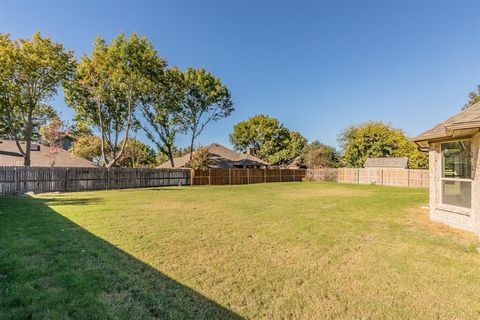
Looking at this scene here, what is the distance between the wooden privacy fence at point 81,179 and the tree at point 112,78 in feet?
8.21

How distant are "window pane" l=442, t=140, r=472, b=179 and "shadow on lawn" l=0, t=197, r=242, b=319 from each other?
6985 mm

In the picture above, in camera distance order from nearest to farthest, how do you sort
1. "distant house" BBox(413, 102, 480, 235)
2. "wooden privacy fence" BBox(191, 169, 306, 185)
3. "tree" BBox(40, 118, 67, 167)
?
"distant house" BBox(413, 102, 480, 235) < "tree" BBox(40, 118, 67, 167) < "wooden privacy fence" BBox(191, 169, 306, 185)

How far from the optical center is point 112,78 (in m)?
19.4

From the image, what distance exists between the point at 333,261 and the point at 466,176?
486cm

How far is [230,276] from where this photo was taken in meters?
3.38

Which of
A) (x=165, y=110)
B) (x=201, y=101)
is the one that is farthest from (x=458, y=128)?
(x=201, y=101)

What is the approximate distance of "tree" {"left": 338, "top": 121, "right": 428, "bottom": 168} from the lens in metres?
36.5

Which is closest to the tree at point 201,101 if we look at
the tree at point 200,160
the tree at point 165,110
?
the tree at point 165,110

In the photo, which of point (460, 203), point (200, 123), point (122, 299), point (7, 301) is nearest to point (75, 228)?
point (7, 301)

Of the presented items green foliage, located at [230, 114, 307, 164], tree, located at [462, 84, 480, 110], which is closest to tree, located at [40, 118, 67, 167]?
green foliage, located at [230, 114, 307, 164]

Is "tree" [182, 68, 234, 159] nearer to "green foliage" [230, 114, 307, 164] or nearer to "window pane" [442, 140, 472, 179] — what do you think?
"green foliage" [230, 114, 307, 164]

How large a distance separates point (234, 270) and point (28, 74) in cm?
1988

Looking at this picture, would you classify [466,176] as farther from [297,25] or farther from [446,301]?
[297,25]

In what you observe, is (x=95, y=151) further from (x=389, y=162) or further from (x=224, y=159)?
(x=389, y=162)
